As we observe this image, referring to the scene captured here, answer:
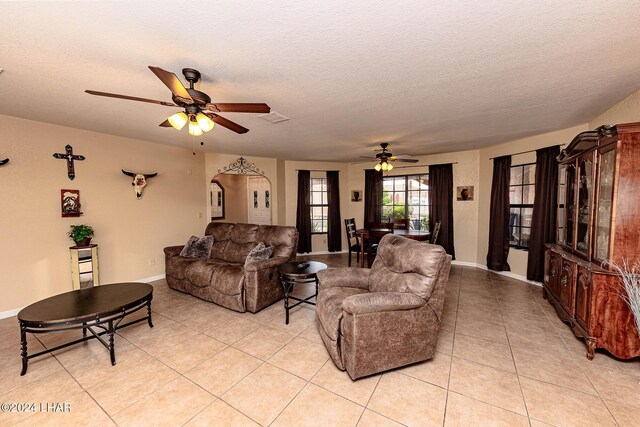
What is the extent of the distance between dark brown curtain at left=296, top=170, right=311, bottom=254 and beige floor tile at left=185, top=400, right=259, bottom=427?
194 inches

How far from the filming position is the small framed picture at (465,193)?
5574 mm

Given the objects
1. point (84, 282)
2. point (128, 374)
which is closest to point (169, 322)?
point (128, 374)

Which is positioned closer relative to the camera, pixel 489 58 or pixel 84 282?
pixel 489 58

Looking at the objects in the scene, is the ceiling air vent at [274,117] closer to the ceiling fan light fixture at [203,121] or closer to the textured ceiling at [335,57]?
the textured ceiling at [335,57]

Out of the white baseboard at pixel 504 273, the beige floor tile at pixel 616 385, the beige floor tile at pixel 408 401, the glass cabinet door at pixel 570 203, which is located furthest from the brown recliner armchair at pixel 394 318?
the white baseboard at pixel 504 273

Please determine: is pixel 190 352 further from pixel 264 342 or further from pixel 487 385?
pixel 487 385

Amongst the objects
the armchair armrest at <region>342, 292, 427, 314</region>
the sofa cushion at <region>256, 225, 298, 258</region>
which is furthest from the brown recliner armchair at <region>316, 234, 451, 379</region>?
the sofa cushion at <region>256, 225, 298, 258</region>

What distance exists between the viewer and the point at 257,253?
344 cm

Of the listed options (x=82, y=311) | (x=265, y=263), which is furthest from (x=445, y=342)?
(x=82, y=311)

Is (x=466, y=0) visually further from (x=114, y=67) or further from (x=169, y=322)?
(x=169, y=322)

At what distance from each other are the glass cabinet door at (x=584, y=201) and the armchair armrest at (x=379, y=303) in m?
2.12

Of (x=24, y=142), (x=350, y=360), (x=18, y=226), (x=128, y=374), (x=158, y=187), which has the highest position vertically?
(x=24, y=142)

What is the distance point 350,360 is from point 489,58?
2.55m

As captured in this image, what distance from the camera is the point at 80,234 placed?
3.57 m
